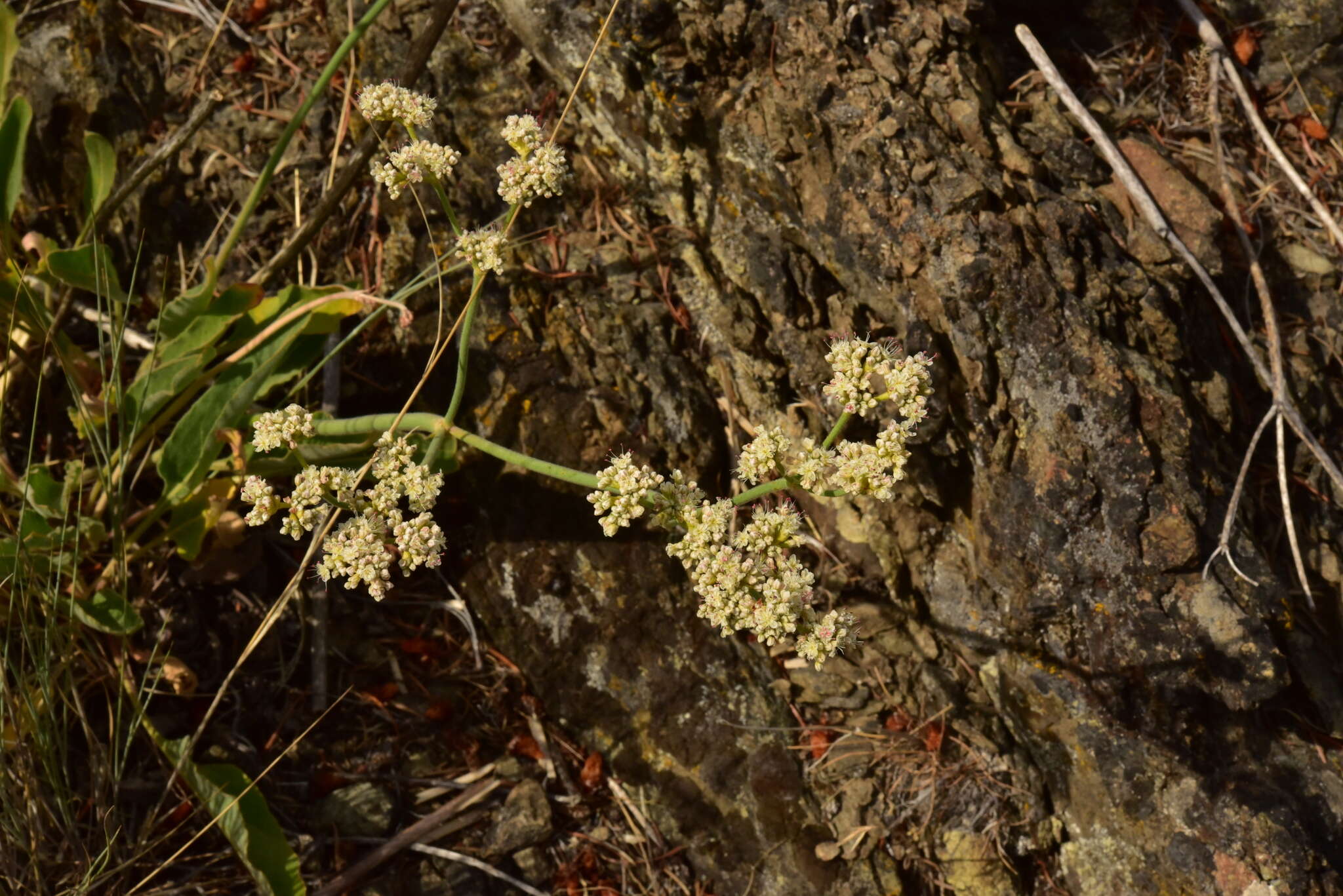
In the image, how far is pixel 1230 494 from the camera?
8.62 feet

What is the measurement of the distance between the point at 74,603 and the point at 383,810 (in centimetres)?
96

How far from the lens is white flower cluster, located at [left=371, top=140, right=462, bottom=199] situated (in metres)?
2.08

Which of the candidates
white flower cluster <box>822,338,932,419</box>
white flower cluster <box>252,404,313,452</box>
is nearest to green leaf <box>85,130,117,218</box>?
white flower cluster <box>252,404,313,452</box>

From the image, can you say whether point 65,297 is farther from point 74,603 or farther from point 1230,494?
point 1230,494

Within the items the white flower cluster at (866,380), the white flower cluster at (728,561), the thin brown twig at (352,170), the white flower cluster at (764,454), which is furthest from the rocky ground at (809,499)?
the white flower cluster at (728,561)

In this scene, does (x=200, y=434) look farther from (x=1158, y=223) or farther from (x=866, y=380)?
(x=1158, y=223)

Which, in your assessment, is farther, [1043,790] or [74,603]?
[1043,790]

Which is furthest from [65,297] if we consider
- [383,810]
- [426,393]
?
[383,810]

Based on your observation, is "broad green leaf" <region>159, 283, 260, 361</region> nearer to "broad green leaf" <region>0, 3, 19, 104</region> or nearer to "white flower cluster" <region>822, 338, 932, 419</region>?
"broad green leaf" <region>0, 3, 19, 104</region>

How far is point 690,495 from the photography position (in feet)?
6.28

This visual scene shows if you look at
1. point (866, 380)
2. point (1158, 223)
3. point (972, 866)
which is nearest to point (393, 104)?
point (866, 380)

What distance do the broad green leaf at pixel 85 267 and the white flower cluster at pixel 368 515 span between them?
797mm

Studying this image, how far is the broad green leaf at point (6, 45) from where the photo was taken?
2.52m

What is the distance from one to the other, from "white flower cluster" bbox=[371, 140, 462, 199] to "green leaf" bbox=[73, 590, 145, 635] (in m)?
1.16
